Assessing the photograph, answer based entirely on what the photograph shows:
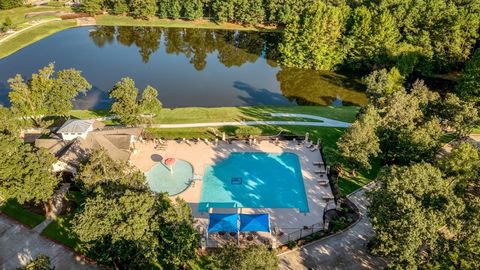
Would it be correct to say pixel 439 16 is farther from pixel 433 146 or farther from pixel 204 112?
pixel 204 112

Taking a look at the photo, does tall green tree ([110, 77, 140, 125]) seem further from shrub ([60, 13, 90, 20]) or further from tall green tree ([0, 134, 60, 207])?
shrub ([60, 13, 90, 20])

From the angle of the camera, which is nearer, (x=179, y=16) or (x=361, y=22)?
(x=361, y=22)

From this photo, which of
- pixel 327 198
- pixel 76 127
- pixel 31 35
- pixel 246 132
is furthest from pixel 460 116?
pixel 31 35

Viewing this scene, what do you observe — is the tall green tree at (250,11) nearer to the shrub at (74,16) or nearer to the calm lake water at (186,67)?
the calm lake water at (186,67)

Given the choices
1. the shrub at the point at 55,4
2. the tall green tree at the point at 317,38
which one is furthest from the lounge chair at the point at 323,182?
the shrub at the point at 55,4

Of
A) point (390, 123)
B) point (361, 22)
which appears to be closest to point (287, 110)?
point (390, 123)

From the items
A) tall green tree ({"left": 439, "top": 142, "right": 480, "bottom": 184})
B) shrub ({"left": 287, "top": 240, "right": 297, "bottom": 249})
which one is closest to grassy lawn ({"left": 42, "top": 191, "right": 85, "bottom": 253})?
shrub ({"left": 287, "top": 240, "right": 297, "bottom": 249})
